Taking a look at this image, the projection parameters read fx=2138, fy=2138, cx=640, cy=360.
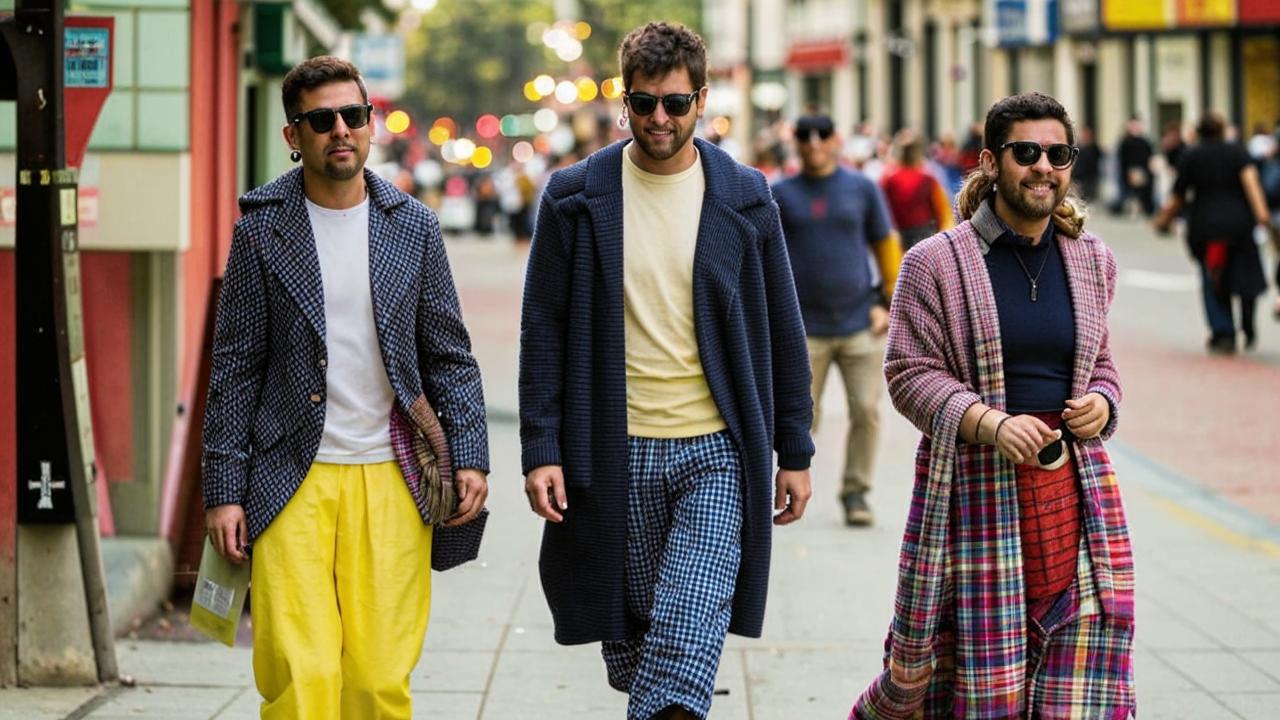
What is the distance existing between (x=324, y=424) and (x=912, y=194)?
32.0 feet

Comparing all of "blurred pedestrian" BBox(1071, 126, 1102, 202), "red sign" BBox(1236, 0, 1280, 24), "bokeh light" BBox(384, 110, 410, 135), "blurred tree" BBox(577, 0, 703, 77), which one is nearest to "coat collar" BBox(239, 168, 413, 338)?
"red sign" BBox(1236, 0, 1280, 24)

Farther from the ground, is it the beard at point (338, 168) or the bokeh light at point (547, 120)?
the bokeh light at point (547, 120)

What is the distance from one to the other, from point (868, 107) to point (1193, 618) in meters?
53.9

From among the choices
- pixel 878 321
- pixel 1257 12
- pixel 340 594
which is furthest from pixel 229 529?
pixel 1257 12

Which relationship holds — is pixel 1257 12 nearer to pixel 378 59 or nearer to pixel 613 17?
pixel 378 59

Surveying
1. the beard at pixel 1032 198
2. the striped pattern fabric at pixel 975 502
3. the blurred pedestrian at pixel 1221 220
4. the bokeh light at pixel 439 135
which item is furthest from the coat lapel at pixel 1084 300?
the bokeh light at pixel 439 135

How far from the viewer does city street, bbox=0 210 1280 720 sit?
21.7 ft

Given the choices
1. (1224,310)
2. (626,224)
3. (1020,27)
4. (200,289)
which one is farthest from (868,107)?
(626,224)

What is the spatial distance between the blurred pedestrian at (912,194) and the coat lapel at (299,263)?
9.27m

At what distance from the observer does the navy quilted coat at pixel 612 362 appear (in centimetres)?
496

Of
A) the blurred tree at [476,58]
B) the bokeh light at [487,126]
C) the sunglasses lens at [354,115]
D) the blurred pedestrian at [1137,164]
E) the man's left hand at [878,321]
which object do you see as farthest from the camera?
the bokeh light at [487,126]

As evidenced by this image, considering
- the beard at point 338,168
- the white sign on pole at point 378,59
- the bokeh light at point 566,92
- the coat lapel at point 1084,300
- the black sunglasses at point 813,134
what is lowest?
the coat lapel at point 1084,300

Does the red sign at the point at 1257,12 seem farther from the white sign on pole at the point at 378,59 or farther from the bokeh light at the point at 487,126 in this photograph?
the bokeh light at the point at 487,126

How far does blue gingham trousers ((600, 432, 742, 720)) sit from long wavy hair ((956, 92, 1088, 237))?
32.7 inches
